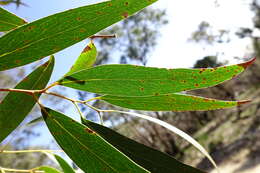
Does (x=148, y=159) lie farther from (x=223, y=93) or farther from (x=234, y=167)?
(x=223, y=93)

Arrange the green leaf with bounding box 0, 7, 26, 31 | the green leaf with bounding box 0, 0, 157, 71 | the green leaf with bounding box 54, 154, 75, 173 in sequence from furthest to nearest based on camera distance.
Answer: the green leaf with bounding box 54, 154, 75, 173 → the green leaf with bounding box 0, 7, 26, 31 → the green leaf with bounding box 0, 0, 157, 71

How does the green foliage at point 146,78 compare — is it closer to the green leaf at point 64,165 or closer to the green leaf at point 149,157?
the green leaf at point 149,157

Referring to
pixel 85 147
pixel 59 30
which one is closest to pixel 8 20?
pixel 59 30

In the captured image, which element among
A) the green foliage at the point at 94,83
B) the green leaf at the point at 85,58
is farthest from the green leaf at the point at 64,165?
the green leaf at the point at 85,58

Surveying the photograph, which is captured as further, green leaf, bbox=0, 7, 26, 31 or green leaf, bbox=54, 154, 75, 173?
green leaf, bbox=54, 154, 75, 173

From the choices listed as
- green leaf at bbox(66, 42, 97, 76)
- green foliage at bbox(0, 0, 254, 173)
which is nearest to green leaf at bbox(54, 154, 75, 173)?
green foliage at bbox(0, 0, 254, 173)

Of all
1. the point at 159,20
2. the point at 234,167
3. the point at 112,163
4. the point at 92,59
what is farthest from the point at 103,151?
the point at 159,20

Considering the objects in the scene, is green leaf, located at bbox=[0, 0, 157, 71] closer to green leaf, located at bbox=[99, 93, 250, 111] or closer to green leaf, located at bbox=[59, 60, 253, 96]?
green leaf, located at bbox=[59, 60, 253, 96]
